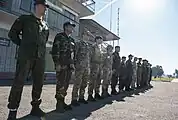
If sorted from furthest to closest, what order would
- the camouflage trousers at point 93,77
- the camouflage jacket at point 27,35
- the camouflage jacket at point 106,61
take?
the camouflage jacket at point 106,61 → the camouflage trousers at point 93,77 → the camouflage jacket at point 27,35

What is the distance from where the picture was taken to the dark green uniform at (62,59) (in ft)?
16.1

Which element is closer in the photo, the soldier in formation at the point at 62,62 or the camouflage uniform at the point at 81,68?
the soldier in formation at the point at 62,62

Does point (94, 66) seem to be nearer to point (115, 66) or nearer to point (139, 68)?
point (115, 66)

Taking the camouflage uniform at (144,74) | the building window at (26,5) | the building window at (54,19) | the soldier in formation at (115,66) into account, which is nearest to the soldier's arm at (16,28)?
the soldier in formation at (115,66)

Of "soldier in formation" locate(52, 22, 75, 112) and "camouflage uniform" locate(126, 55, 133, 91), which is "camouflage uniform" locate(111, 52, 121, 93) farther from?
"soldier in formation" locate(52, 22, 75, 112)

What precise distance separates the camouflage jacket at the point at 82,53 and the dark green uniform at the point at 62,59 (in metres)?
0.83

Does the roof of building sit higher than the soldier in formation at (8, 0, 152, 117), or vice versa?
the roof of building

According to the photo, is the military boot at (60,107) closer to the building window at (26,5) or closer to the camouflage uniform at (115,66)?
the camouflage uniform at (115,66)

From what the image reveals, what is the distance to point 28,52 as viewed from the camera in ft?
12.9

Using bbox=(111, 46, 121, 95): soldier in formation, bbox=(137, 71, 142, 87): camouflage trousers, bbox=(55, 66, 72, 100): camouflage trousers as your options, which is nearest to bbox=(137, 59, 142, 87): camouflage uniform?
bbox=(137, 71, 142, 87): camouflage trousers

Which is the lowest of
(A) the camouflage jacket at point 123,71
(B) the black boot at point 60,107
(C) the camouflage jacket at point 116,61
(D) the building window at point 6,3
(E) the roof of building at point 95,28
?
(B) the black boot at point 60,107

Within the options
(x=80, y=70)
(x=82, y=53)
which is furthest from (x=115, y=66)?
(x=80, y=70)

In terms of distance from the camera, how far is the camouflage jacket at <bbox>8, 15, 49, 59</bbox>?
3.93 m

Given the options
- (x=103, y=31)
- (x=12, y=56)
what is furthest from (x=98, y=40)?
(x=103, y=31)
